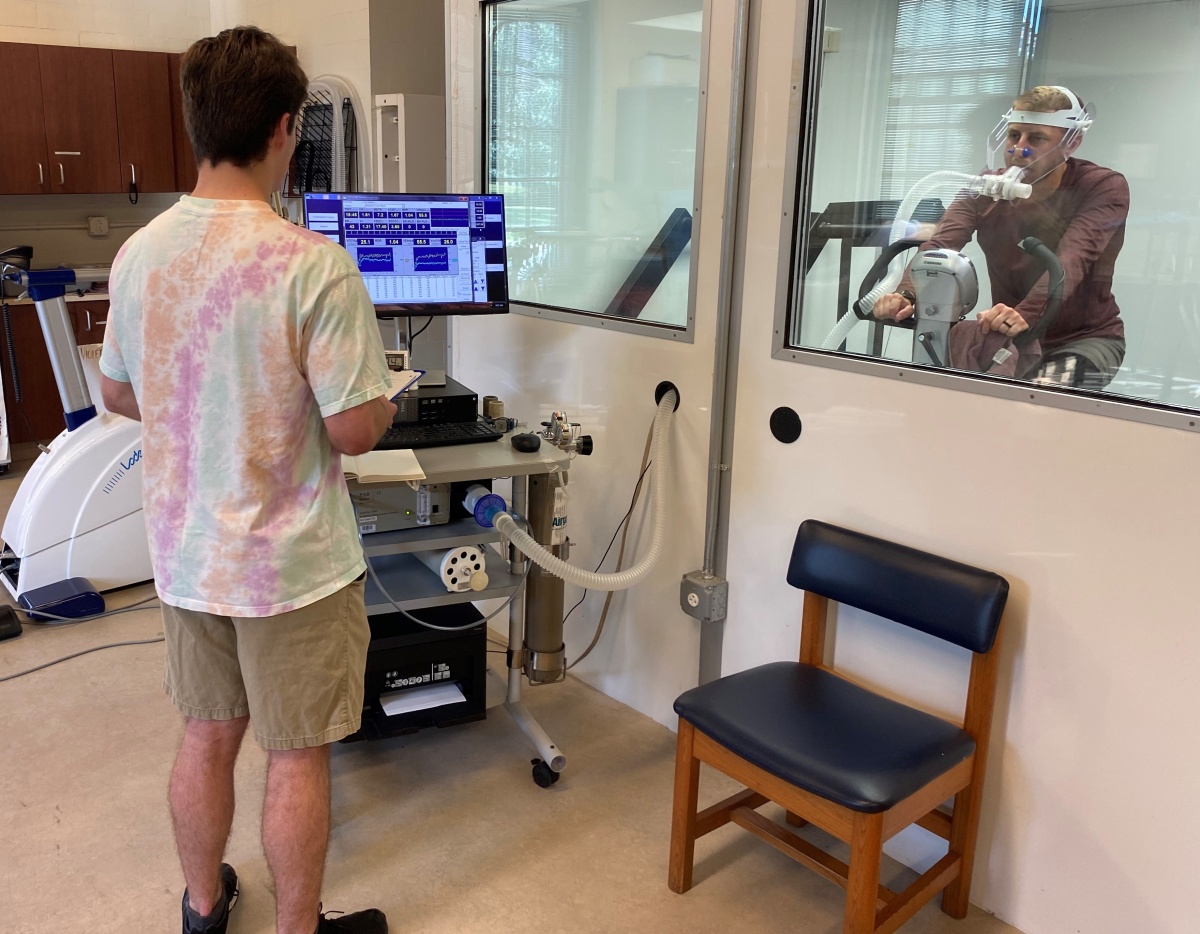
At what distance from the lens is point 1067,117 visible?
180 cm

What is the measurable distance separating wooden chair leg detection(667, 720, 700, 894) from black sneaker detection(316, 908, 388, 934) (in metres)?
0.58

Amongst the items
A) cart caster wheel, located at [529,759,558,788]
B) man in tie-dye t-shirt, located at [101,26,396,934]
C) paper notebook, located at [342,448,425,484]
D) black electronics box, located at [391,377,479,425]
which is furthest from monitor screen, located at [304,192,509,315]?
cart caster wheel, located at [529,759,558,788]

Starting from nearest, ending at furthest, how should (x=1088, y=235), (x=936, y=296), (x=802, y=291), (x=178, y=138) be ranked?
(x=1088, y=235) → (x=936, y=296) → (x=802, y=291) → (x=178, y=138)

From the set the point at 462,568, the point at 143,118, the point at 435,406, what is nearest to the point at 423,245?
the point at 435,406

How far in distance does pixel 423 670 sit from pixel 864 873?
123cm

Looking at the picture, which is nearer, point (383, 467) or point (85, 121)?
point (383, 467)

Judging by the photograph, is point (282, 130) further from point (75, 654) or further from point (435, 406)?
point (75, 654)

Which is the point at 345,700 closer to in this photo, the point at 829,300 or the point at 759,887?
the point at 759,887

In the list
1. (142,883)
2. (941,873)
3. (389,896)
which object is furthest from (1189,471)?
(142,883)

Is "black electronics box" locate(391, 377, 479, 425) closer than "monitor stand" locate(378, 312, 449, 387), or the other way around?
"black electronics box" locate(391, 377, 479, 425)

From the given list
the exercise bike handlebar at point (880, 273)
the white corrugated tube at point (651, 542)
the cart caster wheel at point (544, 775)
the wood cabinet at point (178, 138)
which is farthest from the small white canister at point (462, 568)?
the wood cabinet at point (178, 138)

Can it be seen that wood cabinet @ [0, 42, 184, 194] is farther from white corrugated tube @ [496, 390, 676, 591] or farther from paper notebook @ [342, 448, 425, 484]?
white corrugated tube @ [496, 390, 676, 591]

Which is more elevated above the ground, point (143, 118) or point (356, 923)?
point (143, 118)

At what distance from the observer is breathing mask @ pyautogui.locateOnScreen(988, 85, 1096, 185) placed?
179 centimetres
